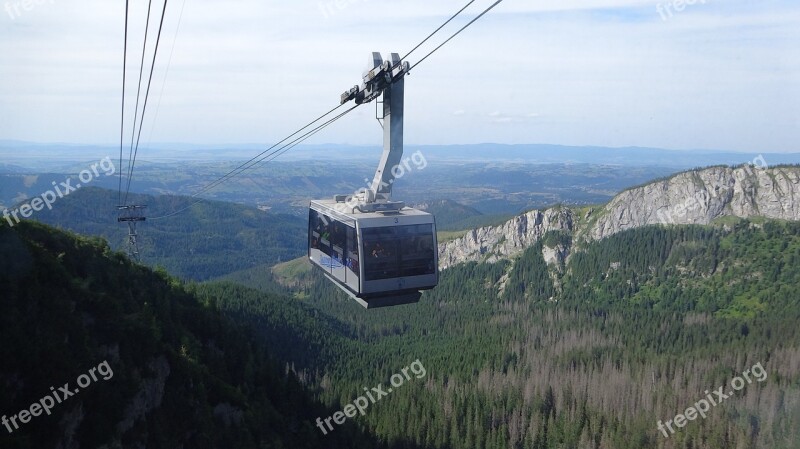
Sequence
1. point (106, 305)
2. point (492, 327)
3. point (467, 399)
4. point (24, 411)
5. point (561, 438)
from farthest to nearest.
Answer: point (492, 327) → point (467, 399) → point (561, 438) → point (106, 305) → point (24, 411)

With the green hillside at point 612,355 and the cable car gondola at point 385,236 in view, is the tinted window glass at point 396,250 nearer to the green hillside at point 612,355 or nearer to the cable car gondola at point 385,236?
the cable car gondola at point 385,236

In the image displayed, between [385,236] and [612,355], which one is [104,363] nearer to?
[385,236]

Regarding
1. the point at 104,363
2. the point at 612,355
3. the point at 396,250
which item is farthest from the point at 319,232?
the point at 612,355

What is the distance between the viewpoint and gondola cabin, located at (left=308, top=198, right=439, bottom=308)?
70.9 ft

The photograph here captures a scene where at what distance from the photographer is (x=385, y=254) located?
2192 cm

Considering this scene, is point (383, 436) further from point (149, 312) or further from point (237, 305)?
point (237, 305)

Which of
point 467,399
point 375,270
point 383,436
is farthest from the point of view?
point 467,399

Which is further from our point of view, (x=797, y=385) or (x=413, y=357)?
(x=413, y=357)

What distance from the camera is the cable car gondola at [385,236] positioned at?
809 inches

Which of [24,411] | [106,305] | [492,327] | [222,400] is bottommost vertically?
[492,327]

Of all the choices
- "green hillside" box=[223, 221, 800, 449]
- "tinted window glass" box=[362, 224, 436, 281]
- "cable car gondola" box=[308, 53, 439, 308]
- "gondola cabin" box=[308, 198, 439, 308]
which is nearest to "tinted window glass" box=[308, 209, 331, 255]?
"cable car gondola" box=[308, 53, 439, 308]

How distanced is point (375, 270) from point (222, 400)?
87.8 feet

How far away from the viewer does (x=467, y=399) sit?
98875 millimetres

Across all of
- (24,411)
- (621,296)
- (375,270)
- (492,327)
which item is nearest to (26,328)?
(24,411)
